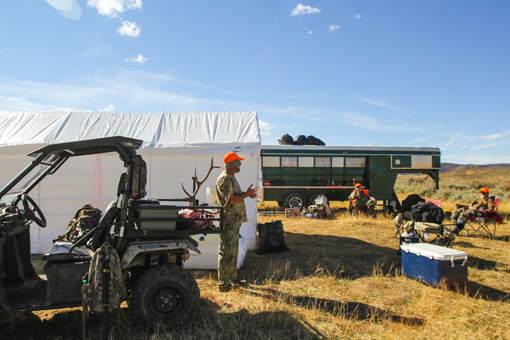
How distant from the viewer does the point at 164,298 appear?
12.5 ft

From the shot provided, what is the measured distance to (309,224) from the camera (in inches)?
444

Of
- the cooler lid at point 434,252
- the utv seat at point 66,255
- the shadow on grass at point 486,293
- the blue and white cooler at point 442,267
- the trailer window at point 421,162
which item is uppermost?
the trailer window at point 421,162

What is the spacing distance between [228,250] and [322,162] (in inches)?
395

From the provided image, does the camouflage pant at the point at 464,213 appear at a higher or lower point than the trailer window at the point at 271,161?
lower

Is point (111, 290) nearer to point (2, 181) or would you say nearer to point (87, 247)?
point (87, 247)

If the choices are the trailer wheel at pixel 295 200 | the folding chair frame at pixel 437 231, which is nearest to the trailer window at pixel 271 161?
the trailer wheel at pixel 295 200

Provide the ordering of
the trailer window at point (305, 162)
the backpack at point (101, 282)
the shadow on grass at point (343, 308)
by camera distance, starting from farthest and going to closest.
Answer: the trailer window at point (305, 162) → the shadow on grass at point (343, 308) → the backpack at point (101, 282)

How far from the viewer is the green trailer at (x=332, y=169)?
14289 mm

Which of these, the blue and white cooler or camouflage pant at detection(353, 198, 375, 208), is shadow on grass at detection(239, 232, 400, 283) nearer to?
the blue and white cooler

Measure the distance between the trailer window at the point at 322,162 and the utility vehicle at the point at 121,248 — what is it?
1097 cm

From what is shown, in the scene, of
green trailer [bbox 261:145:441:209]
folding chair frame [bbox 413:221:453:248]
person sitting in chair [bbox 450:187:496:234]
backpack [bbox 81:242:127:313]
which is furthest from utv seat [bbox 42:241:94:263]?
green trailer [bbox 261:145:441:209]

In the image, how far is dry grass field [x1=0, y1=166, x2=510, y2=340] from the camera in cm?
378

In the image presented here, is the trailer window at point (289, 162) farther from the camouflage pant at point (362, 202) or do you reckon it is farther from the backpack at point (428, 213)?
the backpack at point (428, 213)

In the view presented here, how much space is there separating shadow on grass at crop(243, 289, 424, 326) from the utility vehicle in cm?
144
